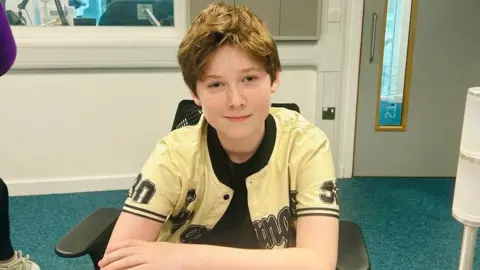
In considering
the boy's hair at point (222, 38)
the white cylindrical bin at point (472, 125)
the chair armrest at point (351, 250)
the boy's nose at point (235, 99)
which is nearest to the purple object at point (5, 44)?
the boy's hair at point (222, 38)

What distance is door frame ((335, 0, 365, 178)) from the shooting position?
10.3 ft

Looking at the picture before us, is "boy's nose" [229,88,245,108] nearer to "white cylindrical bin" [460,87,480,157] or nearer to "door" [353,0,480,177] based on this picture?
"white cylindrical bin" [460,87,480,157]

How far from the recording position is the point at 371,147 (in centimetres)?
340

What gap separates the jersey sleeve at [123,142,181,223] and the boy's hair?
0.69ft

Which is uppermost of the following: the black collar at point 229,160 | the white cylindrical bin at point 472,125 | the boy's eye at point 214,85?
the boy's eye at point 214,85

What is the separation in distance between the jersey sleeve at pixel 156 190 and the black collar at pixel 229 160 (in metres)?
0.10

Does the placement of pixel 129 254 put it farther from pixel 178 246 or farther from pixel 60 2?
pixel 60 2

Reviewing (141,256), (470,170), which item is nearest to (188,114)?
(141,256)

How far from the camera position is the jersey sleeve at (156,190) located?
127 cm

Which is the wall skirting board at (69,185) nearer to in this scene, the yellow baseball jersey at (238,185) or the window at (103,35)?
the window at (103,35)

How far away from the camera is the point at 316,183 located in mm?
1297

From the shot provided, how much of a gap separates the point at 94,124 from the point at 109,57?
1.36ft

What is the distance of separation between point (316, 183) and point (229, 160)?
0.22 metres

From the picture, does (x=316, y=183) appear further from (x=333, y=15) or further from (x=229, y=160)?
(x=333, y=15)
